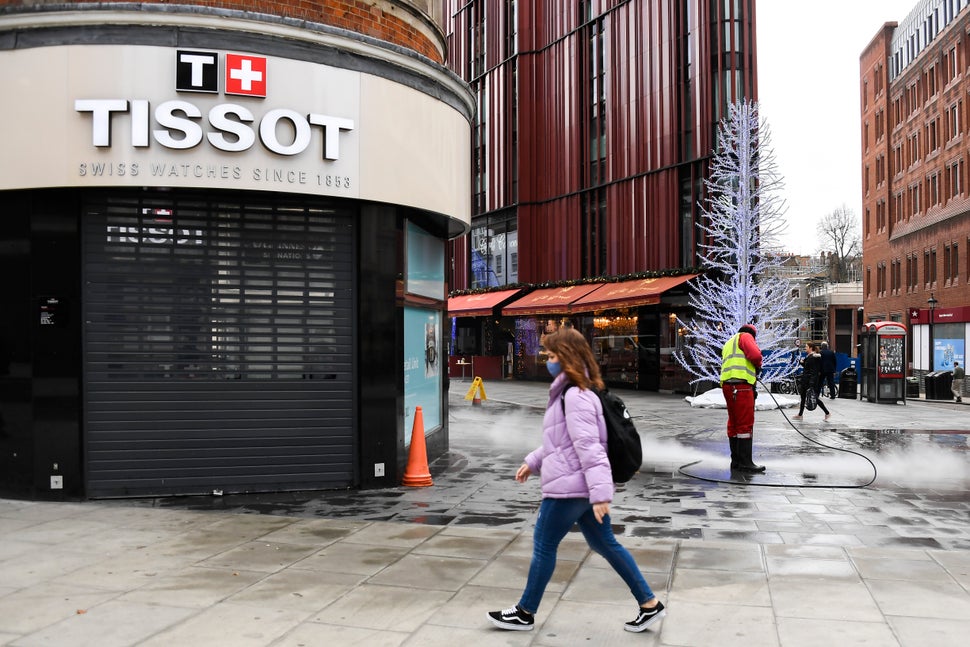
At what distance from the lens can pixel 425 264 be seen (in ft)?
37.1

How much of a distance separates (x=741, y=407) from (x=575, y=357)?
6268mm

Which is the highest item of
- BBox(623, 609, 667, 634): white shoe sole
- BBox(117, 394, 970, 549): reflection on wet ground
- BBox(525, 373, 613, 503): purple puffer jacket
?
BBox(525, 373, 613, 503): purple puffer jacket

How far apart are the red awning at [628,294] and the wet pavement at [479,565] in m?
15.7

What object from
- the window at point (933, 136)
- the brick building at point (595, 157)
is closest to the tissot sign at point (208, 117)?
the brick building at point (595, 157)

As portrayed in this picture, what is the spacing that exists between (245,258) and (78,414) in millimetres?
2186

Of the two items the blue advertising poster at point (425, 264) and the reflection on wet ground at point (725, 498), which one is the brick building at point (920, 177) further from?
the blue advertising poster at point (425, 264)

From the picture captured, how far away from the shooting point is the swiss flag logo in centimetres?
841

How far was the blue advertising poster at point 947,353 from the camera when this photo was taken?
4284cm

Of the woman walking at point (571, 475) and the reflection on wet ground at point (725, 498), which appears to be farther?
the reflection on wet ground at point (725, 498)

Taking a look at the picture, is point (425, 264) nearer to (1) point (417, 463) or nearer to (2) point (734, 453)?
(1) point (417, 463)

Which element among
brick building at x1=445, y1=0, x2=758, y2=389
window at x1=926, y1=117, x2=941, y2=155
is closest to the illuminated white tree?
brick building at x1=445, y1=0, x2=758, y2=389

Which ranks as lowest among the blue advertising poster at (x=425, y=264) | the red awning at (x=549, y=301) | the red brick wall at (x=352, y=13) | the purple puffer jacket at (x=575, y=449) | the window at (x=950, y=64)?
the purple puffer jacket at (x=575, y=449)

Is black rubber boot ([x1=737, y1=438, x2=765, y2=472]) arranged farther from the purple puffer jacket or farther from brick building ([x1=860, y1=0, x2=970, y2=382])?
brick building ([x1=860, y1=0, x2=970, y2=382])

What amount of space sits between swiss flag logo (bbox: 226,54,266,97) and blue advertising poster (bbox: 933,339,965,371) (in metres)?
41.9
